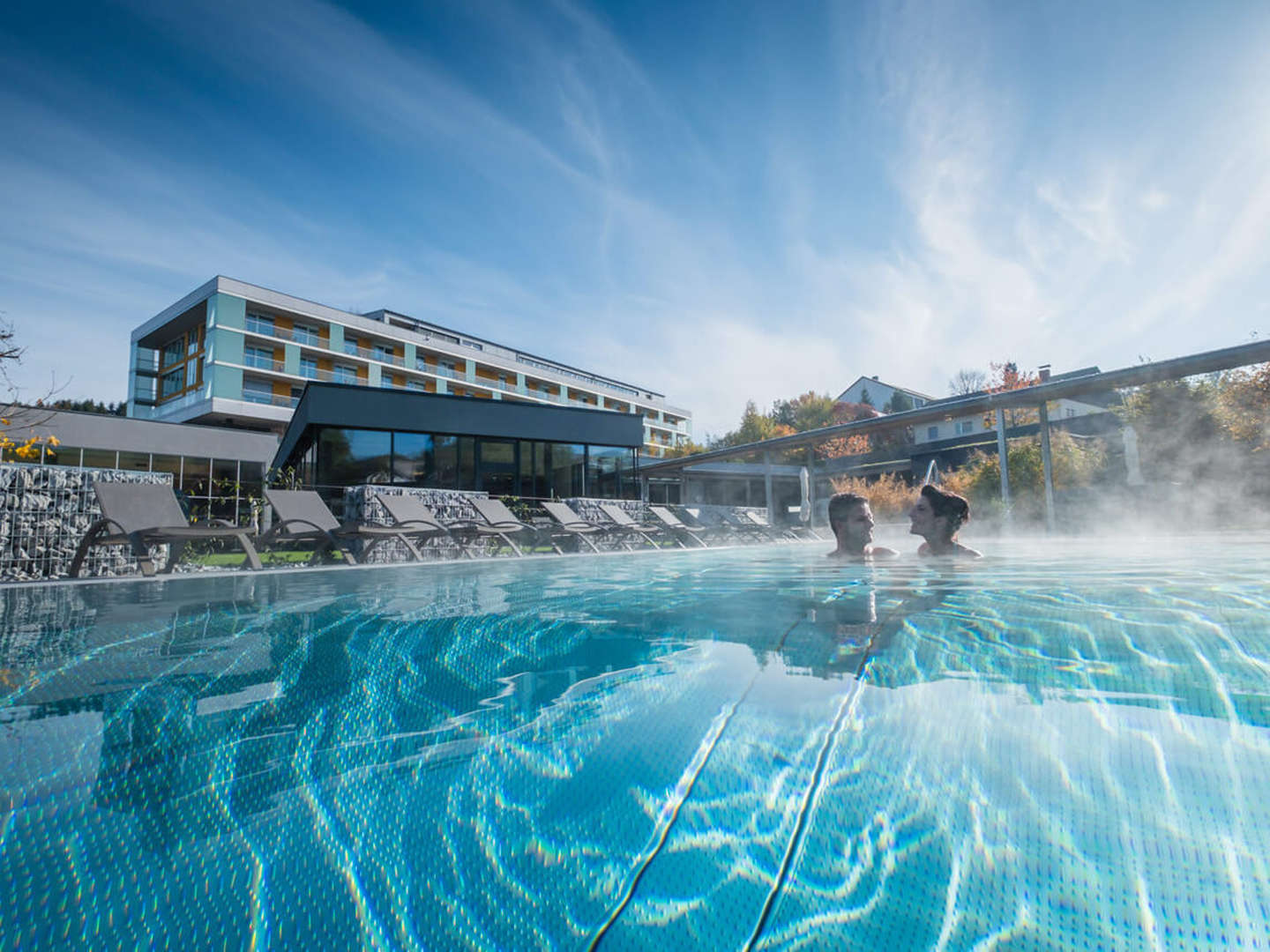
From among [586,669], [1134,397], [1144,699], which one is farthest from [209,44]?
[1134,397]

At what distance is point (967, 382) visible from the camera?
31.7 meters

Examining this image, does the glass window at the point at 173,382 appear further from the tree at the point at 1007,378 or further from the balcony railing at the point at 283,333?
the tree at the point at 1007,378

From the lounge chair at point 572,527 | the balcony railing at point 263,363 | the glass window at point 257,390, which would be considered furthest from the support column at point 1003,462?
the balcony railing at point 263,363

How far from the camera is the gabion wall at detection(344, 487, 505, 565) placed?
8.29 metres

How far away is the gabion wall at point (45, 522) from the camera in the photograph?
5.64m

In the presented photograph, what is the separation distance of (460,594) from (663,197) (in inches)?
342

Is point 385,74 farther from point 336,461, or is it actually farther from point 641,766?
point 641,766

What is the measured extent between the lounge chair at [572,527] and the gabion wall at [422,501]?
1.17 m

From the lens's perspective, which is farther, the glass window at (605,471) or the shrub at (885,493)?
the glass window at (605,471)

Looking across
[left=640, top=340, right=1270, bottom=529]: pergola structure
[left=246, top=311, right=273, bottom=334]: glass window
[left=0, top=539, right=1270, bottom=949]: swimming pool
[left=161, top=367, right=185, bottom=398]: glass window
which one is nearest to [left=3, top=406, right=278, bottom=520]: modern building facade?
[left=246, top=311, right=273, bottom=334]: glass window

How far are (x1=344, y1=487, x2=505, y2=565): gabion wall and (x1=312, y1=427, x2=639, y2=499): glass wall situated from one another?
2.84 m

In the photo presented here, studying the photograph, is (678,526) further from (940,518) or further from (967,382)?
(967,382)

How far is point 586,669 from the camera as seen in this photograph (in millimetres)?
1830

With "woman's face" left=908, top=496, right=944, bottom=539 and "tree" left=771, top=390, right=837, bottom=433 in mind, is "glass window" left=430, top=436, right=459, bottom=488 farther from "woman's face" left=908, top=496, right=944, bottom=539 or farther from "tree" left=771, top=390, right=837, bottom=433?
"tree" left=771, top=390, right=837, bottom=433
